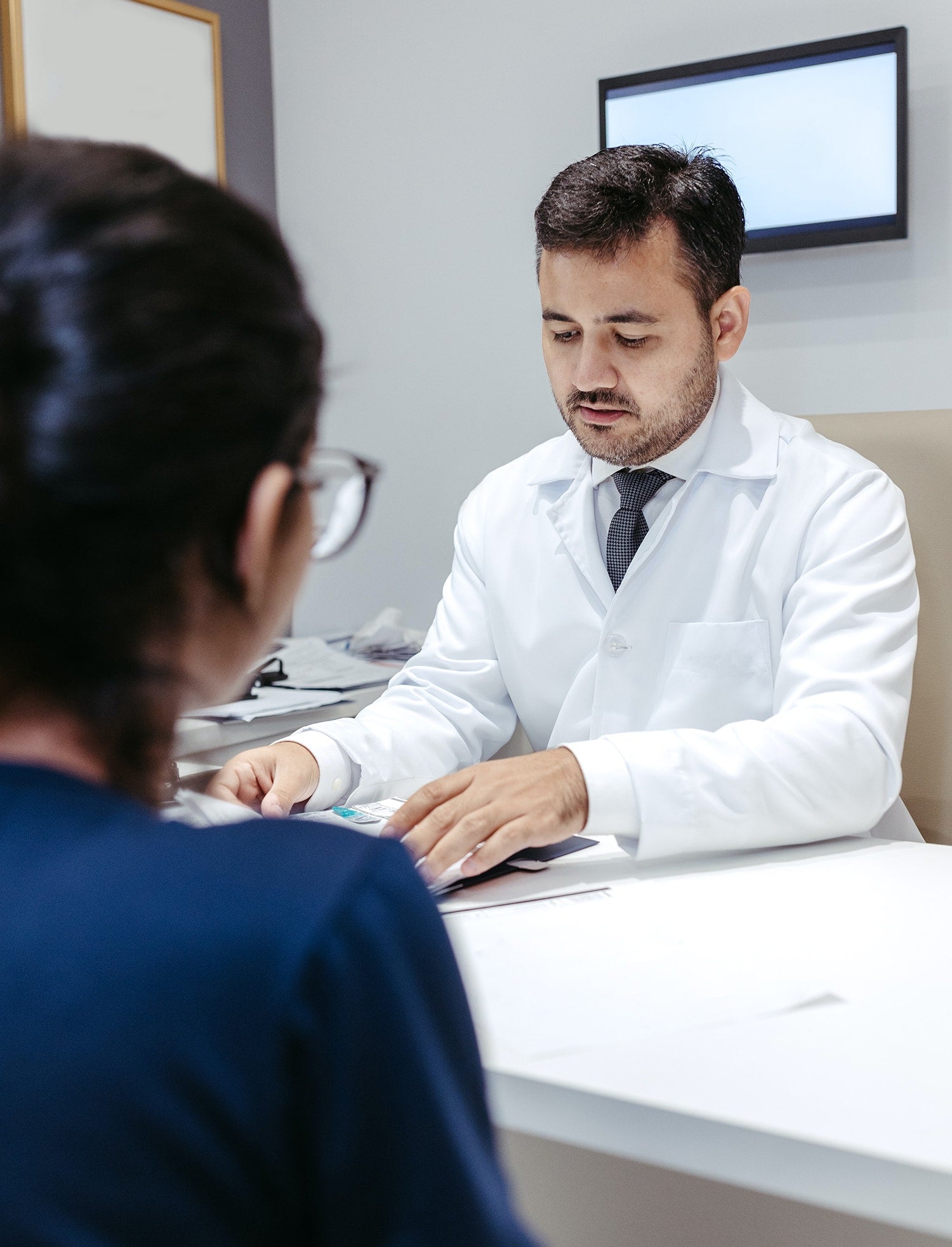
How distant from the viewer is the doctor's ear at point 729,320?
1615mm

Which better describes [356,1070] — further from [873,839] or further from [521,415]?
[521,415]

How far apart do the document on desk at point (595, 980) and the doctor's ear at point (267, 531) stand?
0.35m

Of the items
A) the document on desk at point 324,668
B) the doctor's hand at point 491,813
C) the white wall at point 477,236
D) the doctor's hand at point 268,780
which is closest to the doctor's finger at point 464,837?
the doctor's hand at point 491,813

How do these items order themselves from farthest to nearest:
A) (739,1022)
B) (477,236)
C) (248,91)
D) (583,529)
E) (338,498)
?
(248,91)
(477,236)
(583,529)
(739,1022)
(338,498)

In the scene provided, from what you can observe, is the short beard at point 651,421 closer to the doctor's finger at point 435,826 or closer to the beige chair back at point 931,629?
the beige chair back at point 931,629

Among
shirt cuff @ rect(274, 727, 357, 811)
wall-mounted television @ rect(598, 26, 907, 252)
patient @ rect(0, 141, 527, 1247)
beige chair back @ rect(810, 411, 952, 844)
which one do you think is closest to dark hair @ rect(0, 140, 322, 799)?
patient @ rect(0, 141, 527, 1247)

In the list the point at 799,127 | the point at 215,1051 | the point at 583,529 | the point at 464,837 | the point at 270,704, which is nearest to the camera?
the point at 215,1051

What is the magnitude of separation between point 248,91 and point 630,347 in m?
1.65

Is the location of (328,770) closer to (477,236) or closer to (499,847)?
(499,847)

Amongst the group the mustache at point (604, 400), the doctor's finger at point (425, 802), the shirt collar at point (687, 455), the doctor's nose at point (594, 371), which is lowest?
the doctor's finger at point (425, 802)

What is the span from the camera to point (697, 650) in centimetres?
150

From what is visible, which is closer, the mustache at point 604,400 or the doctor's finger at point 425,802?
the doctor's finger at point 425,802

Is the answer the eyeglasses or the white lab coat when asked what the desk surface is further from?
the eyeglasses

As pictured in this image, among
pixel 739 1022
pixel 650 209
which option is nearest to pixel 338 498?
pixel 739 1022
